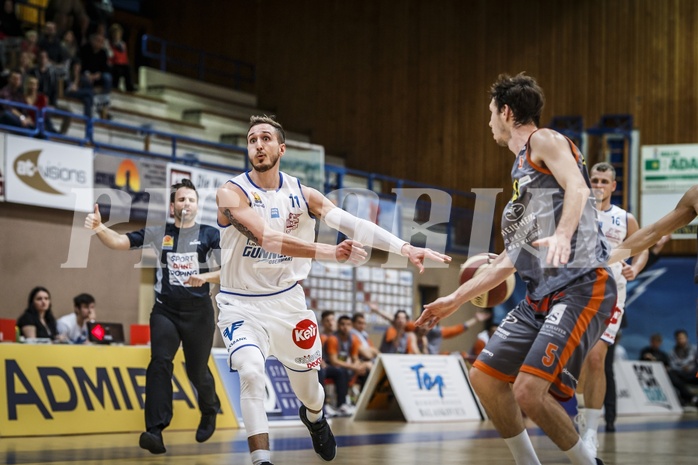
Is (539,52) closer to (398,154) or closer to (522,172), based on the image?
(398,154)

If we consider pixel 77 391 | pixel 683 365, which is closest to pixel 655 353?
pixel 683 365

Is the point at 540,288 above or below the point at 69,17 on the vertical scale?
below

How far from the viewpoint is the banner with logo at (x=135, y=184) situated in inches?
565

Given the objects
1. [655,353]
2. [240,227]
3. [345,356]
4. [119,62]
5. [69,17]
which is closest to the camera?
[240,227]

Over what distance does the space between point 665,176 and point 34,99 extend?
1370 centimetres

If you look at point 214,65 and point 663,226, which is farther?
point 214,65

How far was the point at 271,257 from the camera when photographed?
6.53 meters

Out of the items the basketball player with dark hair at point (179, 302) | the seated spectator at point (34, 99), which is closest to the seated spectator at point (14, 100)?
the seated spectator at point (34, 99)

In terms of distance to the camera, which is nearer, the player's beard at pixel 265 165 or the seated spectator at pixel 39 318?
the player's beard at pixel 265 165

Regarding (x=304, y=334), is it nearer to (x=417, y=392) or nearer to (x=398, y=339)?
(x=417, y=392)

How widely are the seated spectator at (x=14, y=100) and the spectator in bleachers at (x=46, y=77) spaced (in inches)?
16.8

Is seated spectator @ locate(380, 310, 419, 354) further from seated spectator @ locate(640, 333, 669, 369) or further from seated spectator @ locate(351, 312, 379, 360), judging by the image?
seated spectator @ locate(640, 333, 669, 369)

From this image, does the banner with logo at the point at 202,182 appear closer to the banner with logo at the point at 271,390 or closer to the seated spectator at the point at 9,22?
the banner with logo at the point at 271,390

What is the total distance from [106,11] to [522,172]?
18114 mm
